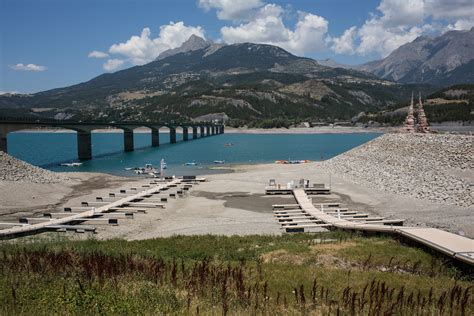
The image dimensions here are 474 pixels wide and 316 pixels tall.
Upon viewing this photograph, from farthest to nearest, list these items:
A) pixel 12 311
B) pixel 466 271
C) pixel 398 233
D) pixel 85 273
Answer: pixel 398 233
pixel 466 271
pixel 85 273
pixel 12 311

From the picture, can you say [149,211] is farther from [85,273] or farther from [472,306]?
[472,306]

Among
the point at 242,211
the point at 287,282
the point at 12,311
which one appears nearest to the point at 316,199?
the point at 242,211

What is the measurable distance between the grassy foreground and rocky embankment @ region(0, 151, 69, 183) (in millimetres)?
37435

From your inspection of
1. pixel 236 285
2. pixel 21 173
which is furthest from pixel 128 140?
pixel 236 285

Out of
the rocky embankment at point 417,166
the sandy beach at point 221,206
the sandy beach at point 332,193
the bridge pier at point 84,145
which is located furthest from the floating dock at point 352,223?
the bridge pier at point 84,145

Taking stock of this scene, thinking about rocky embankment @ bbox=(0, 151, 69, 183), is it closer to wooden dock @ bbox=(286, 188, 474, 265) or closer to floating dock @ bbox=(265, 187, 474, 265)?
floating dock @ bbox=(265, 187, 474, 265)

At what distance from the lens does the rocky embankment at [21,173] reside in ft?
168

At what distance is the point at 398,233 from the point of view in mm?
23266

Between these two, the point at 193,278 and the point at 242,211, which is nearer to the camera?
the point at 193,278

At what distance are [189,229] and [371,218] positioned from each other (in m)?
12.0

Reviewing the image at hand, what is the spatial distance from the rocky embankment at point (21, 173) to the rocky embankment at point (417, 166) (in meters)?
35.5

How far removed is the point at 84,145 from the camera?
11300 centimetres

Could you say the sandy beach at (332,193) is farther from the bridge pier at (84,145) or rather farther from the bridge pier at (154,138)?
the bridge pier at (154,138)

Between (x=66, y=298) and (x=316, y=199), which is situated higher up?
(x=66, y=298)
